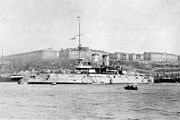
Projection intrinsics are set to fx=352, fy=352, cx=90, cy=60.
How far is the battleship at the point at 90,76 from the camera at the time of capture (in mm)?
63438

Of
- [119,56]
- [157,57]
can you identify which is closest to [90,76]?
[119,56]

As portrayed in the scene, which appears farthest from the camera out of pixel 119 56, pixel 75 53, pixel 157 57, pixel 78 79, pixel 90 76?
pixel 157 57

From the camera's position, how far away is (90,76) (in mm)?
67375

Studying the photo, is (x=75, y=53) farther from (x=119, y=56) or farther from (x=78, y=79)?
(x=78, y=79)

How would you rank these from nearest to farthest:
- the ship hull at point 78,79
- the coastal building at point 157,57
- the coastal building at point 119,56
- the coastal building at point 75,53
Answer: the ship hull at point 78,79
the coastal building at point 75,53
the coastal building at point 119,56
the coastal building at point 157,57

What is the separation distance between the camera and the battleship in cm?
6344

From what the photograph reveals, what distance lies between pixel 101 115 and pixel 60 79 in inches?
1780

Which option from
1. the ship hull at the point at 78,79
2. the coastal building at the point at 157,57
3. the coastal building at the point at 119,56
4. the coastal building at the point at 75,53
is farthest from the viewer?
the coastal building at the point at 157,57

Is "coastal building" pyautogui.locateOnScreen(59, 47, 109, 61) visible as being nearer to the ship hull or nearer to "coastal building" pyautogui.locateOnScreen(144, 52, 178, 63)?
"coastal building" pyautogui.locateOnScreen(144, 52, 178, 63)

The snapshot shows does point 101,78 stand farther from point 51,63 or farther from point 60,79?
point 51,63

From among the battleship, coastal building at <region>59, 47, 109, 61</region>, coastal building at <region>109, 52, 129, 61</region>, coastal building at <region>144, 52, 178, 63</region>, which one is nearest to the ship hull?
the battleship

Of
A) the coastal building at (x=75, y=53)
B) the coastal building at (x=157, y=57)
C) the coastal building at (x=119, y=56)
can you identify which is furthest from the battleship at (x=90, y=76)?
the coastal building at (x=157, y=57)

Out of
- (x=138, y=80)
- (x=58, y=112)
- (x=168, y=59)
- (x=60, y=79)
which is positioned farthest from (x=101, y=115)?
(x=168, y=59)

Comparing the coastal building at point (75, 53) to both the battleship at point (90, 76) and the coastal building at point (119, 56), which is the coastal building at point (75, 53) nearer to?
the coastal building at point (119, 56)
